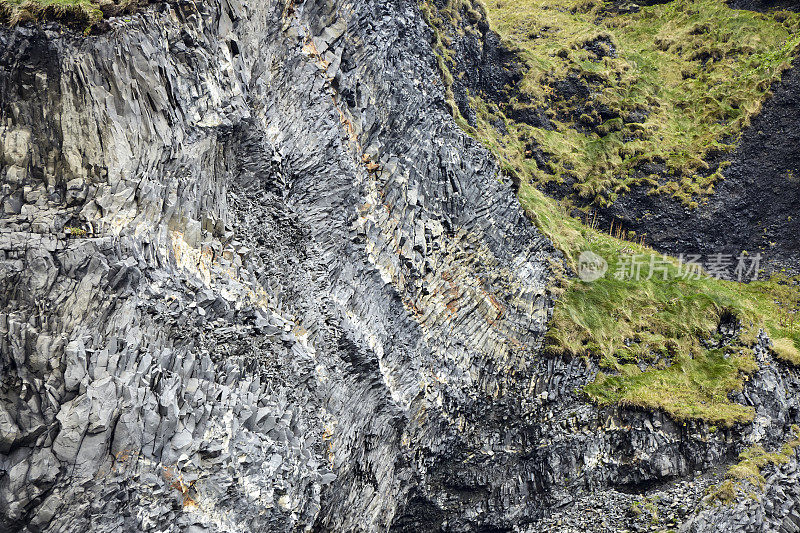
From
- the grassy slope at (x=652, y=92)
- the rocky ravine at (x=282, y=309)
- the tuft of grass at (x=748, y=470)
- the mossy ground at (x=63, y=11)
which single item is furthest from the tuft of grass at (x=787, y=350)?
the mossy ground at (x=63, y=11)

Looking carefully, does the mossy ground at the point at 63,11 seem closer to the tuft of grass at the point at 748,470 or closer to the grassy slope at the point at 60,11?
the grassy slope at the point at 60,11

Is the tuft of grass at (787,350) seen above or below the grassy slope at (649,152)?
below

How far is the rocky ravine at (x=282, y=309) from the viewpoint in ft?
32.3

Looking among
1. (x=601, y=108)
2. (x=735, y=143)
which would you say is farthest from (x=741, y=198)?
(x=601, y=108)

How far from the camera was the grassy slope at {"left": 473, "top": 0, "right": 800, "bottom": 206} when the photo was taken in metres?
33.5

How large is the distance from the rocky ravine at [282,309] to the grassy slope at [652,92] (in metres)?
12.1

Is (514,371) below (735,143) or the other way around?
below

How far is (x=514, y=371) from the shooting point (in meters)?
22.7

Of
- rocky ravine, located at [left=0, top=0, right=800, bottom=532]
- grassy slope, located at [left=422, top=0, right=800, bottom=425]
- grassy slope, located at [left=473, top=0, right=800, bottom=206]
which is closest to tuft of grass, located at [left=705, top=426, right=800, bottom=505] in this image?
rocky ravine, located at [left=0, top=0, right=800, bottom=532]

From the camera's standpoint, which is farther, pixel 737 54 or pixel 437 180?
pixel 737 54

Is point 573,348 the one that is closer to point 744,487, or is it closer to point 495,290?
point 495,290

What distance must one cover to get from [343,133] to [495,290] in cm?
1041

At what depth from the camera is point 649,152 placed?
34.1 m

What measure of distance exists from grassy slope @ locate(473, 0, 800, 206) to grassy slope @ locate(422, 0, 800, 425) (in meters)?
0.12
